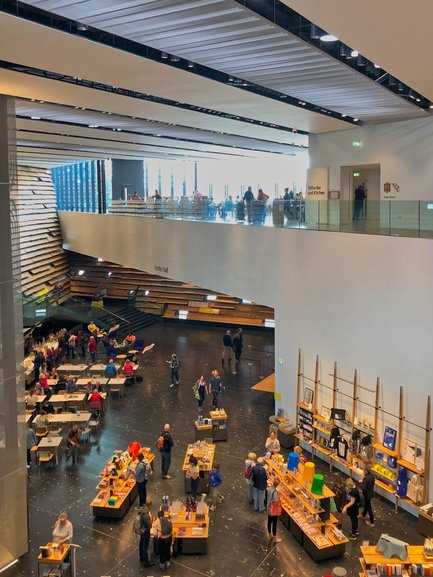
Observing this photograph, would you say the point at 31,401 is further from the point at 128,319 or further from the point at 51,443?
the point at 128,319

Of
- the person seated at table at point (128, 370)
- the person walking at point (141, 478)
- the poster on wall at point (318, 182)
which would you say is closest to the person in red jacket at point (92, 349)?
the person seated at table at point (128, 370)

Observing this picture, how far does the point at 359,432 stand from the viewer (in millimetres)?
10180

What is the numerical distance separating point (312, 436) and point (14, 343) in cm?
684

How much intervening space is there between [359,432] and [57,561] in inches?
238

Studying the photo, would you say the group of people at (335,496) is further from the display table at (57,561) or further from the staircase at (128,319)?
the staircase at (128,319)

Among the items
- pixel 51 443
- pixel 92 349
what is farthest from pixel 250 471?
pixel 92 349

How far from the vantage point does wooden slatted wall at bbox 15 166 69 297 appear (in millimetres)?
23623

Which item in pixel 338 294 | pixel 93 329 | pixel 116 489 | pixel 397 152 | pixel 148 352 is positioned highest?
pixel 397 152

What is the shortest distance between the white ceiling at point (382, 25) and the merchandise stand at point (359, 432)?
5.67 metres

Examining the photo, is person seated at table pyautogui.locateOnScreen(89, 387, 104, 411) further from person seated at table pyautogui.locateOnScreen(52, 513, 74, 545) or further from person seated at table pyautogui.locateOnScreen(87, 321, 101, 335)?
person seated at table pyautogui.locateOnScreen(87, 321, 101, 335)

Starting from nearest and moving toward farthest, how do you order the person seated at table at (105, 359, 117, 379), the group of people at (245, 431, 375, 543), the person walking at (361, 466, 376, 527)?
the group of people at (245, 431, 375, 543) → the person walking at (361, 466, 376, 527) → the person seated at table at (105, 359, 117, 379)

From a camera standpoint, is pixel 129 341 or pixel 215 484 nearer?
pixel 215 484

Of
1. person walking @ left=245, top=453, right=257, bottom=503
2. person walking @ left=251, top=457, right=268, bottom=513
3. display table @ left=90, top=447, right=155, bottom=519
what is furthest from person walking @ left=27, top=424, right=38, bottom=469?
person walking @ left=251, top=457, right=268, bottom=513

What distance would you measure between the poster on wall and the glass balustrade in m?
2.79
